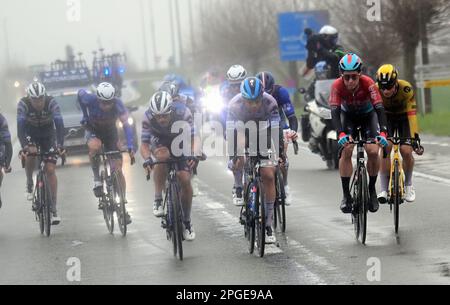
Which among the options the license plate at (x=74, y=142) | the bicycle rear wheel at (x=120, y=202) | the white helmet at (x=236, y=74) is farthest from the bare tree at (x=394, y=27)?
the bicycle rear wheel at (x=120, y=202)

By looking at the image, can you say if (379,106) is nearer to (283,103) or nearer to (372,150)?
(372,150)

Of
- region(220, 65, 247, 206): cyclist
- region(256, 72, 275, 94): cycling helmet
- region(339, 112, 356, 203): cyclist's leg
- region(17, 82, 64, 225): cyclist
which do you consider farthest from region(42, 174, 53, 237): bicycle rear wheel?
region(339, 112, 356, 203): cyclist's leg

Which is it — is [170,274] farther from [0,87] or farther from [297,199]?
[0,87]

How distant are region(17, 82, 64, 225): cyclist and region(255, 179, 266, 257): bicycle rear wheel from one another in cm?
387

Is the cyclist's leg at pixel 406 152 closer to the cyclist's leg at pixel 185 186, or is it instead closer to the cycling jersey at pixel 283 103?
the cycling jersey at pixel 283 103

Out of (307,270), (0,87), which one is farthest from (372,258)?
(0,87)

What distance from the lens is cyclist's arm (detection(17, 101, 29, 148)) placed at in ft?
49.2

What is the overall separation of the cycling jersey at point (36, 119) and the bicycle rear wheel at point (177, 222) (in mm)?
3525

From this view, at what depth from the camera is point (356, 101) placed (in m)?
12.8

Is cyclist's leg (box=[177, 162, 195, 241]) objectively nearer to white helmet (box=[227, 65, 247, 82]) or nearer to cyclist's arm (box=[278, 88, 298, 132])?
cyclist's arm (box=[278, 88, 298, 132])

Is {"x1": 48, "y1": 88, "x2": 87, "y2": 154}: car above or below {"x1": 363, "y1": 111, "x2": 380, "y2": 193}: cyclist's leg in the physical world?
below

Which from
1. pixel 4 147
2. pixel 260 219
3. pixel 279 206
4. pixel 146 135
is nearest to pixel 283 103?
pixel 279 206

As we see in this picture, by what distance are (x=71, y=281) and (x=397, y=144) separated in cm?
413

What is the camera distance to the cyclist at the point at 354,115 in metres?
12.5
